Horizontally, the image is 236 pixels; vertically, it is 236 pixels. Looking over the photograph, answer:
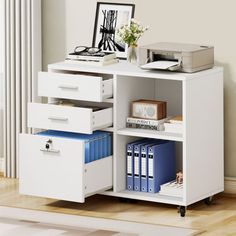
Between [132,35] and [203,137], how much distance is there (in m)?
0.66

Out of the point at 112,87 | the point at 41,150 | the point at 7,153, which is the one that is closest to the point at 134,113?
the point at 112,87

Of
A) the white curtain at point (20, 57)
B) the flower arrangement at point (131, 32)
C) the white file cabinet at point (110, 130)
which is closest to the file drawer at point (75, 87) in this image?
the white file cabinet at point (110, 130)

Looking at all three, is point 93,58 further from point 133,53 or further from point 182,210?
point 182,210

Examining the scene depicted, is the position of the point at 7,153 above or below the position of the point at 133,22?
below

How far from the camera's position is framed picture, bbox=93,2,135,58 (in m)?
5.07

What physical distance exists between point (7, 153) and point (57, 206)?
0.78m

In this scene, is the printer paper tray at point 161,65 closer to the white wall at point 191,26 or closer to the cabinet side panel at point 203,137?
the cabinet side panel at point 203,137

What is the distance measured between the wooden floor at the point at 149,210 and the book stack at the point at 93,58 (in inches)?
28.6

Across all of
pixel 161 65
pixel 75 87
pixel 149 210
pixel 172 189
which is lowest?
pixel 149 210

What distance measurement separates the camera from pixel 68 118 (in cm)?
464

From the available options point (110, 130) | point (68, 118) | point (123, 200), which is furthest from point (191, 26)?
point (123, 200)

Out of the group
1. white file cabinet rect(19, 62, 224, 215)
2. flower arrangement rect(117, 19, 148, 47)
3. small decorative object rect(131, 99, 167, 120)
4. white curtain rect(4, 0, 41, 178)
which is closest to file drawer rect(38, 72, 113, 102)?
white file cabinet rect(19, 62, 224, 215)

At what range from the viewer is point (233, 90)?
4.89 m

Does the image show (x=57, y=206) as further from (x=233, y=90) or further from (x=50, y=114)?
(x=233, y=90)
